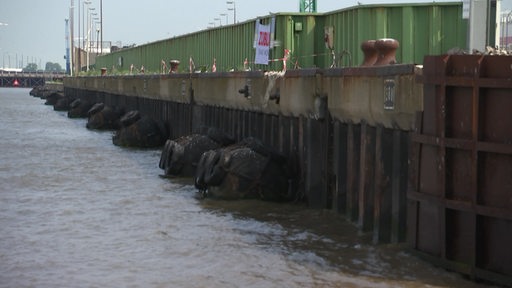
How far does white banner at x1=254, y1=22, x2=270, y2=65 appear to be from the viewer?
2248 cm

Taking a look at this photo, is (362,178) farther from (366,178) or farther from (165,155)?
(165,155)

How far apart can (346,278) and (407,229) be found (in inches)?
48.5

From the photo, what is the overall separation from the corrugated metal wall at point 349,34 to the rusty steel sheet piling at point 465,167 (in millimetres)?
6098

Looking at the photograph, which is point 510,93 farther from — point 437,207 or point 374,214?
point 374,214

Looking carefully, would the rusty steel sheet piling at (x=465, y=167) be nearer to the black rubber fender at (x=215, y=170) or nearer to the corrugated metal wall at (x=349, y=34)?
the black rubber fender at (x=215, y=170)

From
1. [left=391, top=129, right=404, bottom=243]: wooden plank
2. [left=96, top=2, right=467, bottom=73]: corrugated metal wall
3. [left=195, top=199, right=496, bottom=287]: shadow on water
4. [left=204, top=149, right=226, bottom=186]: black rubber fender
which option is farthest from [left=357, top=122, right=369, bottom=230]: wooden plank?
[left=96, top=2, right=467, bottom=73]: corrugated metal wall

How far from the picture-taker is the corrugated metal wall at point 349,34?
18469 mm

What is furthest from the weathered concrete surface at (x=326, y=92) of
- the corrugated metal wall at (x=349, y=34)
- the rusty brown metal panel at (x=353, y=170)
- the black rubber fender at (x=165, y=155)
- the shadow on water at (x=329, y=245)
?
the black rubber fender at (x=165, y=155)

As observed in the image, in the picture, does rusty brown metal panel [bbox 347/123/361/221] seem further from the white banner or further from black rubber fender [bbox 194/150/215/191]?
the white banner

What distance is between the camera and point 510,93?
30.1ft

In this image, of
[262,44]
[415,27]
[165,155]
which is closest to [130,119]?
[262,44]

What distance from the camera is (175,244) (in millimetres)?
12352

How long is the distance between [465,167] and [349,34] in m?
10.3

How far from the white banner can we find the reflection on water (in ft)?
14.4
